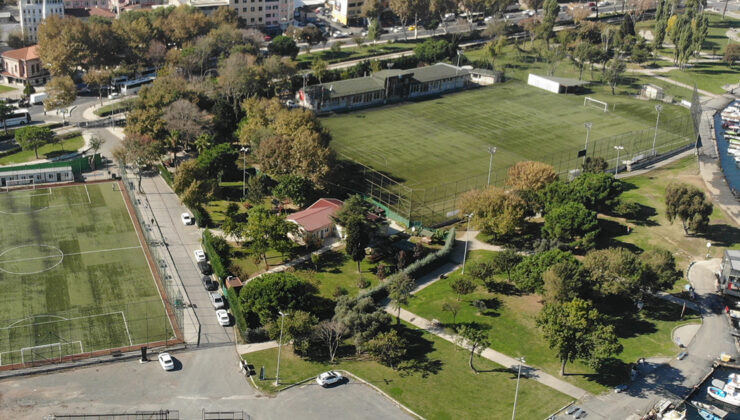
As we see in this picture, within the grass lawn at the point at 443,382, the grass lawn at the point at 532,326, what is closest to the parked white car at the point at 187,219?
the grass lawn at the point at 443,382

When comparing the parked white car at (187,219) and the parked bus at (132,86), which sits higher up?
the parked bus at (132,86)

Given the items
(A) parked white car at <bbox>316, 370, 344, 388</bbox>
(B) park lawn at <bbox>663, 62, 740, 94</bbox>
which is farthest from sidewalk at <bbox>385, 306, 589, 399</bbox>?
(B) park lawn at <bbox>663, 62, 740, 94</bbox>

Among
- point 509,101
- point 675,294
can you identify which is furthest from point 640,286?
point 509,101

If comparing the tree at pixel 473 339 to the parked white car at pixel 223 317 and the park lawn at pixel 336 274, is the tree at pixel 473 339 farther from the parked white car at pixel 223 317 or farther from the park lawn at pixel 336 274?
the parked white car at pixel 223 317

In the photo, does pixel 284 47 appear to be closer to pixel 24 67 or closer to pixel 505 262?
pixel 24 67

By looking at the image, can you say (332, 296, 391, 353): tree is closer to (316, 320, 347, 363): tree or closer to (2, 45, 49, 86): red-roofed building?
(316, 320, 347, 363): tree

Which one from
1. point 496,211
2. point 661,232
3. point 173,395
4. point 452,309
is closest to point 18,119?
point 173,395
